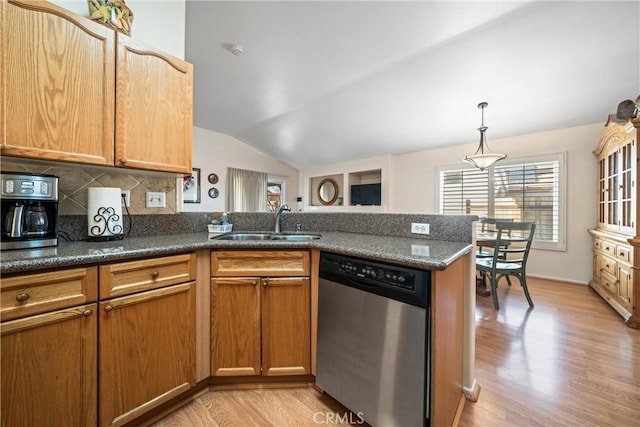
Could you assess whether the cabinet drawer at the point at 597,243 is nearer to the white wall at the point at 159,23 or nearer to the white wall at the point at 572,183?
the white wall at the point at 572,183

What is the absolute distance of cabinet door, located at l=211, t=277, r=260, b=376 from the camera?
4.63 ft

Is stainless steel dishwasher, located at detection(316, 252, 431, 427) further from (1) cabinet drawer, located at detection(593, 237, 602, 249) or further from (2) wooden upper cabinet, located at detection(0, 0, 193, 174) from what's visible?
(1) cabinet drawer, located at detection(593, 237, 602, 249)

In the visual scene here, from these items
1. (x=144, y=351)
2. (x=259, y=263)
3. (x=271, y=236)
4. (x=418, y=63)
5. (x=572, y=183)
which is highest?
(x=418, y=63)

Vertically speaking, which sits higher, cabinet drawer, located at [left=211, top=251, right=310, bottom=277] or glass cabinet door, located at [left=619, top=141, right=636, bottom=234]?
glass cabinet door, located at [left=619, top=141, right=636, bottom=234]

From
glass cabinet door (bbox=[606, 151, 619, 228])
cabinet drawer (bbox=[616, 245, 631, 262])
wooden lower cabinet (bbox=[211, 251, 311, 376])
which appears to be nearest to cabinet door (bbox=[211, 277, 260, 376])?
wooden lower cabinet (bbox=[211, 251, 311, 376])

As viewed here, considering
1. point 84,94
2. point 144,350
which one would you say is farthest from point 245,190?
point 144,350

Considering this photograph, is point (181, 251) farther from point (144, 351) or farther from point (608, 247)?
point (608, 247)

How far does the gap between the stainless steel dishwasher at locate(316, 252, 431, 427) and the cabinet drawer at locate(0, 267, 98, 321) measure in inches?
39.7

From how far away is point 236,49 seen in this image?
9.18ft

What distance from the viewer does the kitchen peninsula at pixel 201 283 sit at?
3.18ft

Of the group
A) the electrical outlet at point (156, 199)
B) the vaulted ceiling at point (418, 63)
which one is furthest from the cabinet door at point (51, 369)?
the vaulted ceiling at point (418, 63)

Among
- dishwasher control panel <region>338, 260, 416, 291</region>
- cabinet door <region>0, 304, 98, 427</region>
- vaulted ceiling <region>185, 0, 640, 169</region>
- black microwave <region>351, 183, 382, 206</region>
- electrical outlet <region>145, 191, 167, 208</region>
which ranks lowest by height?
cabinet door <region>0, 304, 98, 427</region>

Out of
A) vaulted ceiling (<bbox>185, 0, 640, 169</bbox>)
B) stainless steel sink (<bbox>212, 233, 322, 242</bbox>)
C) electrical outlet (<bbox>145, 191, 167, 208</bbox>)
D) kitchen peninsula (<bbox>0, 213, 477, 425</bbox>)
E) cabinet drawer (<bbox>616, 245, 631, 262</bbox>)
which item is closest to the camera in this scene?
kitchen peninsula (<bbox>0, 213, 477, 425</bbox>)

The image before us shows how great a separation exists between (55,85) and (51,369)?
3.95ft
